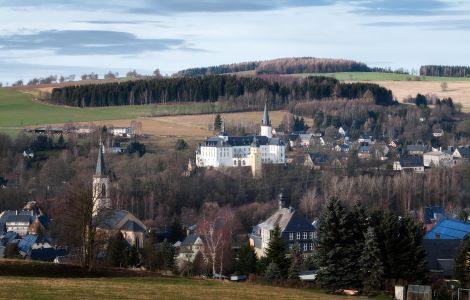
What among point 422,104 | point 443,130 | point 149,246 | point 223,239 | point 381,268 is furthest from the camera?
point 422,104

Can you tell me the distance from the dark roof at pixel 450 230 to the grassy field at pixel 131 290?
77.5 ft

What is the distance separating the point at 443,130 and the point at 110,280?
343 ft

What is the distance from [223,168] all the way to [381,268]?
67292 millimetres

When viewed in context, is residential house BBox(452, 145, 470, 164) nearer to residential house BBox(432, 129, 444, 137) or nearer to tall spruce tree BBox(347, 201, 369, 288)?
residential house BBox(432, 129, 444, 137)

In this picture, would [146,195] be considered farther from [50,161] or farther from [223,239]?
[223,239]

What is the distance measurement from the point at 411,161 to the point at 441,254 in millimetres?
65616

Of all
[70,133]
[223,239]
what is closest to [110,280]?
[223,239]

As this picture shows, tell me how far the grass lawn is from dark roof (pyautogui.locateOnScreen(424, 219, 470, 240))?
221 feet

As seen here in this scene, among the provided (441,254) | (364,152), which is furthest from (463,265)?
(364,152)

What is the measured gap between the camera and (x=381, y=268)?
112ft

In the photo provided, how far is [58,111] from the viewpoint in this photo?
126500 millimetres

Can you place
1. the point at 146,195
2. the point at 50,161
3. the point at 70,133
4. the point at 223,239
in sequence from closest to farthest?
the point at 223,239, the point at 146,195, the point at 50,161, the point at 70,133

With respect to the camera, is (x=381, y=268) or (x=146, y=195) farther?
(x=146, y=195)

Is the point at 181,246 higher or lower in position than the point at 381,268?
lower
